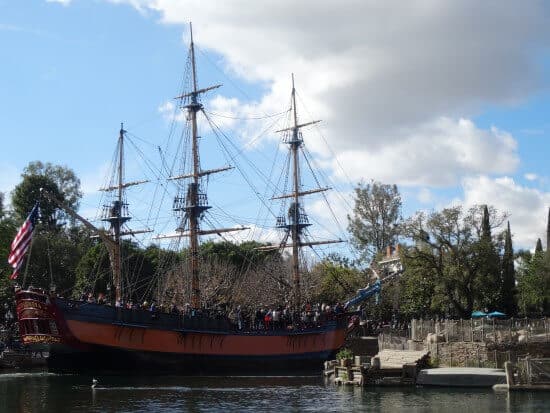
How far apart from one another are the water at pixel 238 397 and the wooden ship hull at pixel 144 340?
2373mm


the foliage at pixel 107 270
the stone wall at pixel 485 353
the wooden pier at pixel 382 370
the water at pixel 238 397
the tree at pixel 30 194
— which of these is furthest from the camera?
the tree at pixel 30 194

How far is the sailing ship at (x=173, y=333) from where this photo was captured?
134 ft

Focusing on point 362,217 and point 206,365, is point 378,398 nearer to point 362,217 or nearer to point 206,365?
point 206,365

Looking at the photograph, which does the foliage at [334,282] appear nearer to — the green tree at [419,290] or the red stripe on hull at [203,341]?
the green tree at [419,290]


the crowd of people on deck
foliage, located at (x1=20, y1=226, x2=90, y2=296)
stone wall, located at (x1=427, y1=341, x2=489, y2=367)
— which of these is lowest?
stone wall, located at (x1=427, y1=341, x2=489, y2=367)

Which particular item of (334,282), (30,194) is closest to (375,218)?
(334,282)

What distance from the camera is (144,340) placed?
42.8 metres

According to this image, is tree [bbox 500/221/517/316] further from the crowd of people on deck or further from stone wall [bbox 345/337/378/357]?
the crowd of people on deck

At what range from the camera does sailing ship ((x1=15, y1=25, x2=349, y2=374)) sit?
1609 inches

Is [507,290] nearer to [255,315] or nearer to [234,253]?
[255,315]

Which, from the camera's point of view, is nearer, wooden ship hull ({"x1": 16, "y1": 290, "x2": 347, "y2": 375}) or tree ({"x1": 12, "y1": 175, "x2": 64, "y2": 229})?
wooden ship hull ({"x1": 16, "y1": 290, "x2": 347, "y2": 375})

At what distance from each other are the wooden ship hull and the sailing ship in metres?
0.05

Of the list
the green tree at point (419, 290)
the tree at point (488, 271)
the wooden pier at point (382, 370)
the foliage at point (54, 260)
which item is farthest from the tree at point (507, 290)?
the foliage at point (54, 260)

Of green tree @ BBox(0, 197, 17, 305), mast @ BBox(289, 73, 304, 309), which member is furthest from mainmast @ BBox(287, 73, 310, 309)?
green tree @ BBox(0, 197, 17, 305)
